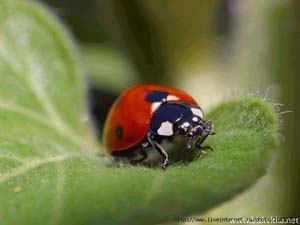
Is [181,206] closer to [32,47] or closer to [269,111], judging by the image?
[269,111]

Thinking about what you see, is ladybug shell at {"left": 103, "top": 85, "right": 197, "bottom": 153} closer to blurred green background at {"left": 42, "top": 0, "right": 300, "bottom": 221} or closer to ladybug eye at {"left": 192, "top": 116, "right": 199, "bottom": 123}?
ladybug eye at {"left": 192, "top": 116, "right": 199, "bottom": 123}

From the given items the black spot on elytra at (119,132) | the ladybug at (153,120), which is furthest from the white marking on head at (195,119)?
the black spot on elytra at (119,132)

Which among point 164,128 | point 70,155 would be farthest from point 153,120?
point 70,155

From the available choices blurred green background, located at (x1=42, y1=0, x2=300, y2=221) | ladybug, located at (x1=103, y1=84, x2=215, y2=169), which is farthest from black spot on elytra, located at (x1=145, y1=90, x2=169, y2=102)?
blurred green background, located at (x1=42, y1=0, x2=300, y2=221)

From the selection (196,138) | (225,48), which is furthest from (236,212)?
(225,48)

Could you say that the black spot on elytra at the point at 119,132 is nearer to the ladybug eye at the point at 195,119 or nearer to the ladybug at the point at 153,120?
the ladybug at the point at 153,120

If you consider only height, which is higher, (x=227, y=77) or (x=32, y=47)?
(x=32, y=47)
